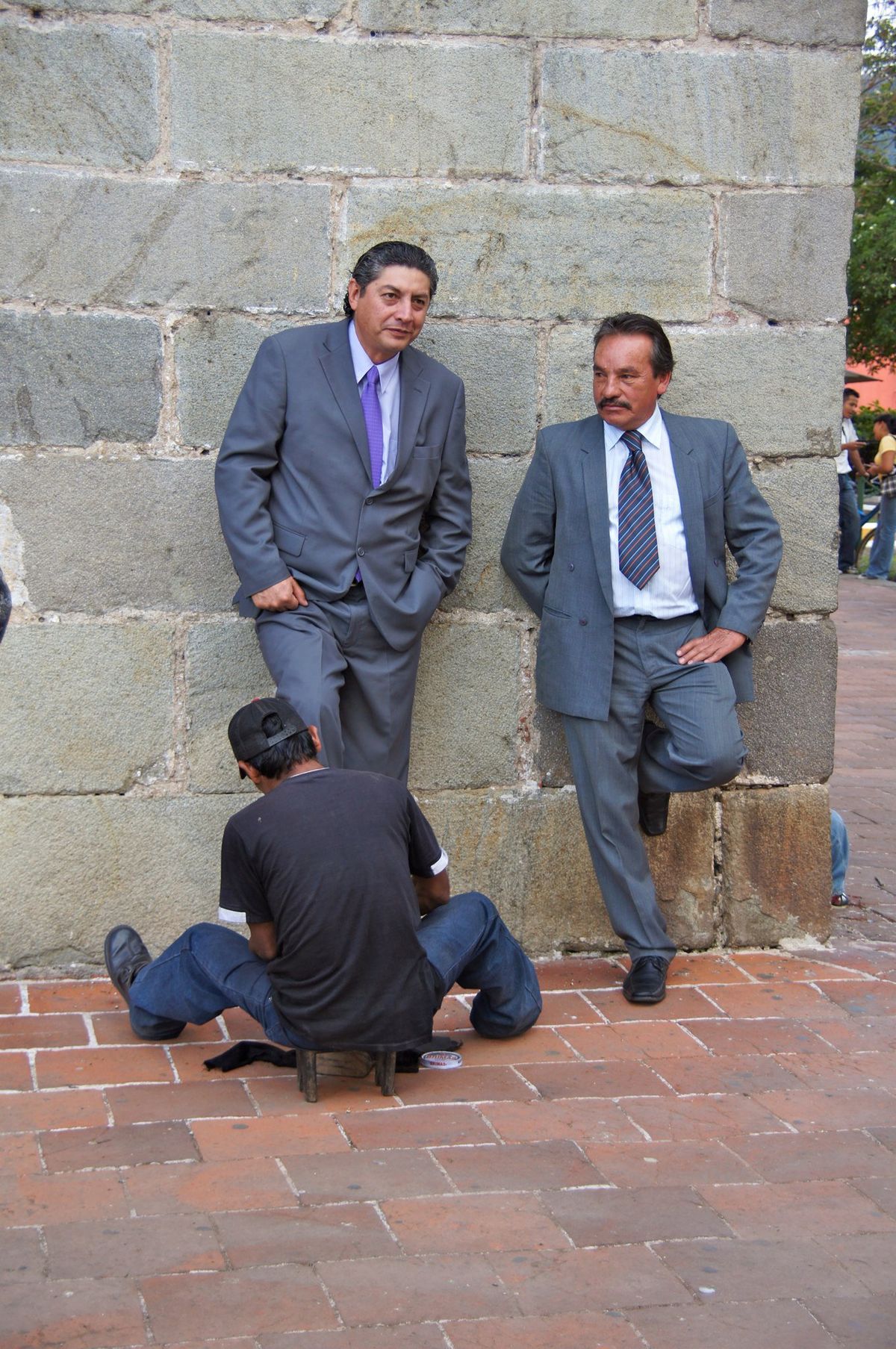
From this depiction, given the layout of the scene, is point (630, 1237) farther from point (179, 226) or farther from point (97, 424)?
point (179, 226)

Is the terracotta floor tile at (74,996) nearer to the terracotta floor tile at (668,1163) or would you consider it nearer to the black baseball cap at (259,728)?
the black baseball cap at (259,728)

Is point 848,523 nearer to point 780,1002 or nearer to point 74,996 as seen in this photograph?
point 780,1002

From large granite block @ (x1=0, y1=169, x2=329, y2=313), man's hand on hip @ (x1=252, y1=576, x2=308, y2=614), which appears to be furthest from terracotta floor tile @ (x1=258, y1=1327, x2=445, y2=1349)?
large granite block @ (x1=0, y1=169, x2=329, y2=313)

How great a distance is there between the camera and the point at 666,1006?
4.79 m

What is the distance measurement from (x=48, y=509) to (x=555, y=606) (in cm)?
154

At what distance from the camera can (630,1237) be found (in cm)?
327

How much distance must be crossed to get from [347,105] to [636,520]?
1.50 meters

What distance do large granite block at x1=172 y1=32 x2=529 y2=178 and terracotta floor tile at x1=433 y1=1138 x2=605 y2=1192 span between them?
2848 mm

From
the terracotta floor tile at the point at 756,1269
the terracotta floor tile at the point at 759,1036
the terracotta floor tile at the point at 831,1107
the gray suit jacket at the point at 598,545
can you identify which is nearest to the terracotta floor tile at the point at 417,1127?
the terracotta floor tile at the point at 756,1269

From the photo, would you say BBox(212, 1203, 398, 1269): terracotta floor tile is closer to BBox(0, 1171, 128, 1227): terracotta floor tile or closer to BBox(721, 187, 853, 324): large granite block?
BBox(0, 1171, 128, 1227): terracotta floor tile

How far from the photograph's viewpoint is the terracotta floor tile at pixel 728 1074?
13.6 ft

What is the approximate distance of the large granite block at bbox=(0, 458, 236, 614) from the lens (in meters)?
4.73

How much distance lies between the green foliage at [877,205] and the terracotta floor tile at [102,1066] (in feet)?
72.0

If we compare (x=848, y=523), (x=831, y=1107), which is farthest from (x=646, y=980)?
(x=848, y=523)
